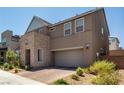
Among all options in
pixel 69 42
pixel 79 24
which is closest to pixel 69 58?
pixel 69 42

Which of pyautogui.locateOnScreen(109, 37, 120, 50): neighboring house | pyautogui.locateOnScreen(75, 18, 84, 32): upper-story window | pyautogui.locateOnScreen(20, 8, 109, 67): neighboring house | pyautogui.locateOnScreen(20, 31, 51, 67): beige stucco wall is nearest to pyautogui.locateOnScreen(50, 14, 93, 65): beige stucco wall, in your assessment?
pyautogui.locateOnScreen(20, 8, 109, 67): neighboring house

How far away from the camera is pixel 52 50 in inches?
756

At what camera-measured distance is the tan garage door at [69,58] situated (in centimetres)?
1643

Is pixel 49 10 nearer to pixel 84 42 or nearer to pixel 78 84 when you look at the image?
pixel 84 42

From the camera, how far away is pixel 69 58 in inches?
687

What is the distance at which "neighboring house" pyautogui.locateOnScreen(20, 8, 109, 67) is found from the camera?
15484mm

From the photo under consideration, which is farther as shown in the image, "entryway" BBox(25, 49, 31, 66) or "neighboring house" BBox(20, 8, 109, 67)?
"entryway" BBox(25, 49, 31, 66)

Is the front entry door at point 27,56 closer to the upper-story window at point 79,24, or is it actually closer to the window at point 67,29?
the window at point 67,29

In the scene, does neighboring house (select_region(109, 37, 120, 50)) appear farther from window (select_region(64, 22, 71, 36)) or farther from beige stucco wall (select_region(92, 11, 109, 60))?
window (select_region(64, 22, 71, 36))

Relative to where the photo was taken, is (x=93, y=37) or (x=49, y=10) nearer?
(x=49, y=10)

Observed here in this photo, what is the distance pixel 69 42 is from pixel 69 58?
1544 millimetres

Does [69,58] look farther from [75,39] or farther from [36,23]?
[36,23]

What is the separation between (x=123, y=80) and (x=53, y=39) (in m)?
10.4
